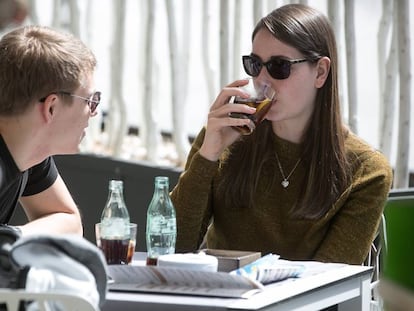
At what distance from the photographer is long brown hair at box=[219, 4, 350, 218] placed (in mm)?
2939

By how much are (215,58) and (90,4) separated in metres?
1.32

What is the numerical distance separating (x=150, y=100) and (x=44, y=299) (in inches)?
170

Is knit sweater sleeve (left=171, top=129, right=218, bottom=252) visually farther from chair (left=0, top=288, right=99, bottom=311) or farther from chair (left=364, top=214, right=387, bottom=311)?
chair (left=0, top=288, right=99, bottom=311)

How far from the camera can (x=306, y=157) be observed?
3.05 meters

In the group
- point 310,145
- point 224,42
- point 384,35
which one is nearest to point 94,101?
point 310,145

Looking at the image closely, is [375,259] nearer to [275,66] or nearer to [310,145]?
[310,145]

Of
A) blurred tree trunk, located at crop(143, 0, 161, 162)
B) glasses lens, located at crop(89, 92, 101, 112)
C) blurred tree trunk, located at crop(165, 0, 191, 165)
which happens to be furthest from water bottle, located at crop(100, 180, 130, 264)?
blurred tree trunk, located at crop(143, 0, 161, 162)

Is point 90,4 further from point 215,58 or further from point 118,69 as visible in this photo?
point 215,58

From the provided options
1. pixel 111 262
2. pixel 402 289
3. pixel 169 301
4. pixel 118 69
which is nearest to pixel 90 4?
pixel 118 69

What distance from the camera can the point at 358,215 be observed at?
2.90 m

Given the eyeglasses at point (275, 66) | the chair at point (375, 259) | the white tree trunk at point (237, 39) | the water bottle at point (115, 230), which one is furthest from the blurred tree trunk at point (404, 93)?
the water bottle at point (115, 230)

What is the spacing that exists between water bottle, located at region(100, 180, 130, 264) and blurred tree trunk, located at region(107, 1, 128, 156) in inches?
143

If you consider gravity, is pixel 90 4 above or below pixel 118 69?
above

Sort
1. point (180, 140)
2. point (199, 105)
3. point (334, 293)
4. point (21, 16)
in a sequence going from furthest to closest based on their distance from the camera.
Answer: point (21, 16) < point (199, 105) < point (180, 140) < point (334, 293)
